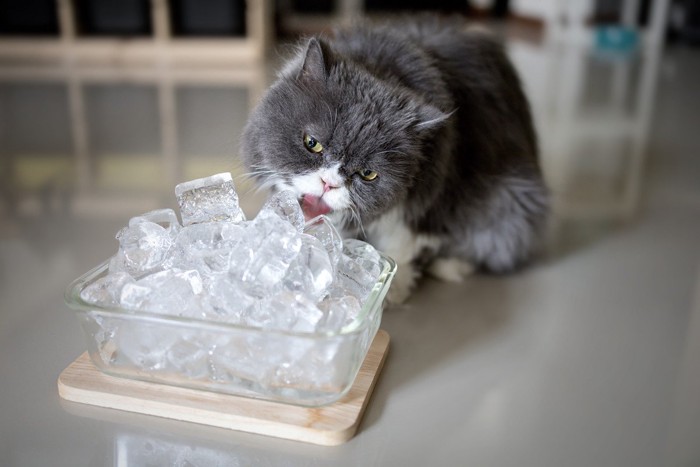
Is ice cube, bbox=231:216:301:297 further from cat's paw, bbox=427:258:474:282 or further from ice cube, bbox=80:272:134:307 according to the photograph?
cat's paw, bbox=427:258:474:282

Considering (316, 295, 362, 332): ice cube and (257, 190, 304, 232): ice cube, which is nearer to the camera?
(316, 295, 362, 332): ice cube

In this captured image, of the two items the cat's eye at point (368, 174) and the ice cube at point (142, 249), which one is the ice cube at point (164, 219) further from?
the cat's eye at point (368, 174)

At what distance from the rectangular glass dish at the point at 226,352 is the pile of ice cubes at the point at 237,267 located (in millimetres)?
29

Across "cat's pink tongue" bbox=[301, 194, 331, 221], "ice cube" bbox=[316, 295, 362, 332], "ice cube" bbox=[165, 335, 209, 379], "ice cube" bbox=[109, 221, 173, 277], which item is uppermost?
"cat's pink tongue" bbox=[301, 194, 331, 221]

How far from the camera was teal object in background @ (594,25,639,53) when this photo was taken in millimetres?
4359

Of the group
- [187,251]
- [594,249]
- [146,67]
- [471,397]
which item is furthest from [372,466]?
[146,67]

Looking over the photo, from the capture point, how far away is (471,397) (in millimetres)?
1015

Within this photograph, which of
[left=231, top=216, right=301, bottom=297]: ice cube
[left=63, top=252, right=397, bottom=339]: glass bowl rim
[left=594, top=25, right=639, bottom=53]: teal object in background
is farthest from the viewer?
[left=594, top=25, right=639, bottom=53]: teal object in background

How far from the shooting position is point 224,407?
893 millimetres

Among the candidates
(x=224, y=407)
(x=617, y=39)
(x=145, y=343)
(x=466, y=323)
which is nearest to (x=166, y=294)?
(x=145, y=343)

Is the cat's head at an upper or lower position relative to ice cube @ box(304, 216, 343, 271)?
upper

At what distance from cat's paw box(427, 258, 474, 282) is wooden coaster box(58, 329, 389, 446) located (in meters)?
0.48

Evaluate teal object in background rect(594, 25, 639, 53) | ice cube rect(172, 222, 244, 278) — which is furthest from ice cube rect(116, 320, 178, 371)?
teal object in background rect(594, 25, 639, 53)

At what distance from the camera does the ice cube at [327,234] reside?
100 cm
